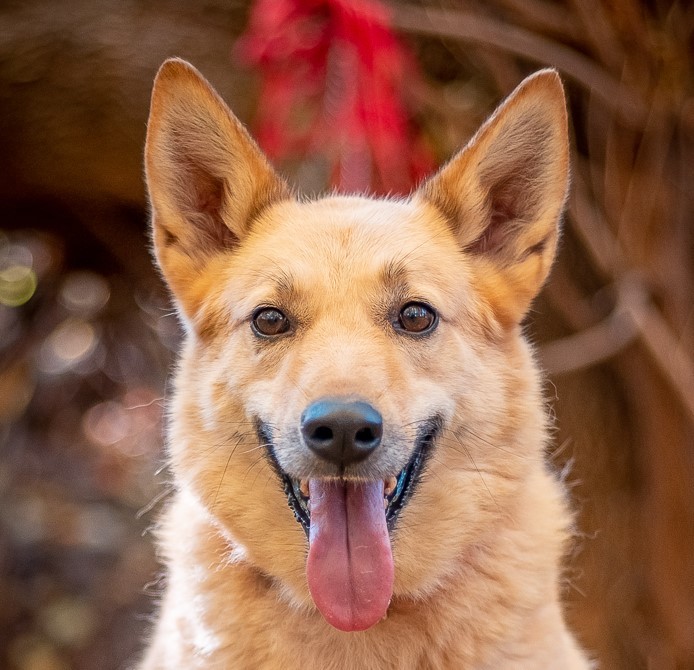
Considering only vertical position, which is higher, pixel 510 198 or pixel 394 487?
pixel 510 198

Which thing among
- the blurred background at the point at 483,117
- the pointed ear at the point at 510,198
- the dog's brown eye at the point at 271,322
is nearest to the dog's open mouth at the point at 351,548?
the dog's brown eye at the point at 271,322

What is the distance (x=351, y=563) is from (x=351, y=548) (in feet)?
0.11

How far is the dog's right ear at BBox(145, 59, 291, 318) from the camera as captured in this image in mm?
2281

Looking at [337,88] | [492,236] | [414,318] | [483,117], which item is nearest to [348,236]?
[414,318]

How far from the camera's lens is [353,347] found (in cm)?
205

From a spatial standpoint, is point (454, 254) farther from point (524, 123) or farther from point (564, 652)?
point (564, 652)

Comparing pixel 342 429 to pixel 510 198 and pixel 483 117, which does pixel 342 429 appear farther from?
pixel 483 117

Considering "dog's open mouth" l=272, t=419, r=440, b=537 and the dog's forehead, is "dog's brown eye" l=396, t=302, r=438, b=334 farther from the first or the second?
"dog's open mouth" l=272, t=419, r=440, b=537

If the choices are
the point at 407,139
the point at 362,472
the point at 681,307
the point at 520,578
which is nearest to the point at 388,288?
the point at 362,472

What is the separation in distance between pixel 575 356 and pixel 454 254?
5.54ft

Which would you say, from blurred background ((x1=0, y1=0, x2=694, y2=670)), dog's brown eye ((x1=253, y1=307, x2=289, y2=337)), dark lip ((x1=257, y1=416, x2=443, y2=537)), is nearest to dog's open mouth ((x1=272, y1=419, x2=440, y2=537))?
dark lip ((x1=257, y1=416, x2=443, y2=537))

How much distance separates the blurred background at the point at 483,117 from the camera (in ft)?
11.5

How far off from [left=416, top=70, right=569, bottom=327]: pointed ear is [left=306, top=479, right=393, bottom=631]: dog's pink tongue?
2.42 ft

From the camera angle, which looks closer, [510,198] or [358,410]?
[358,410]
